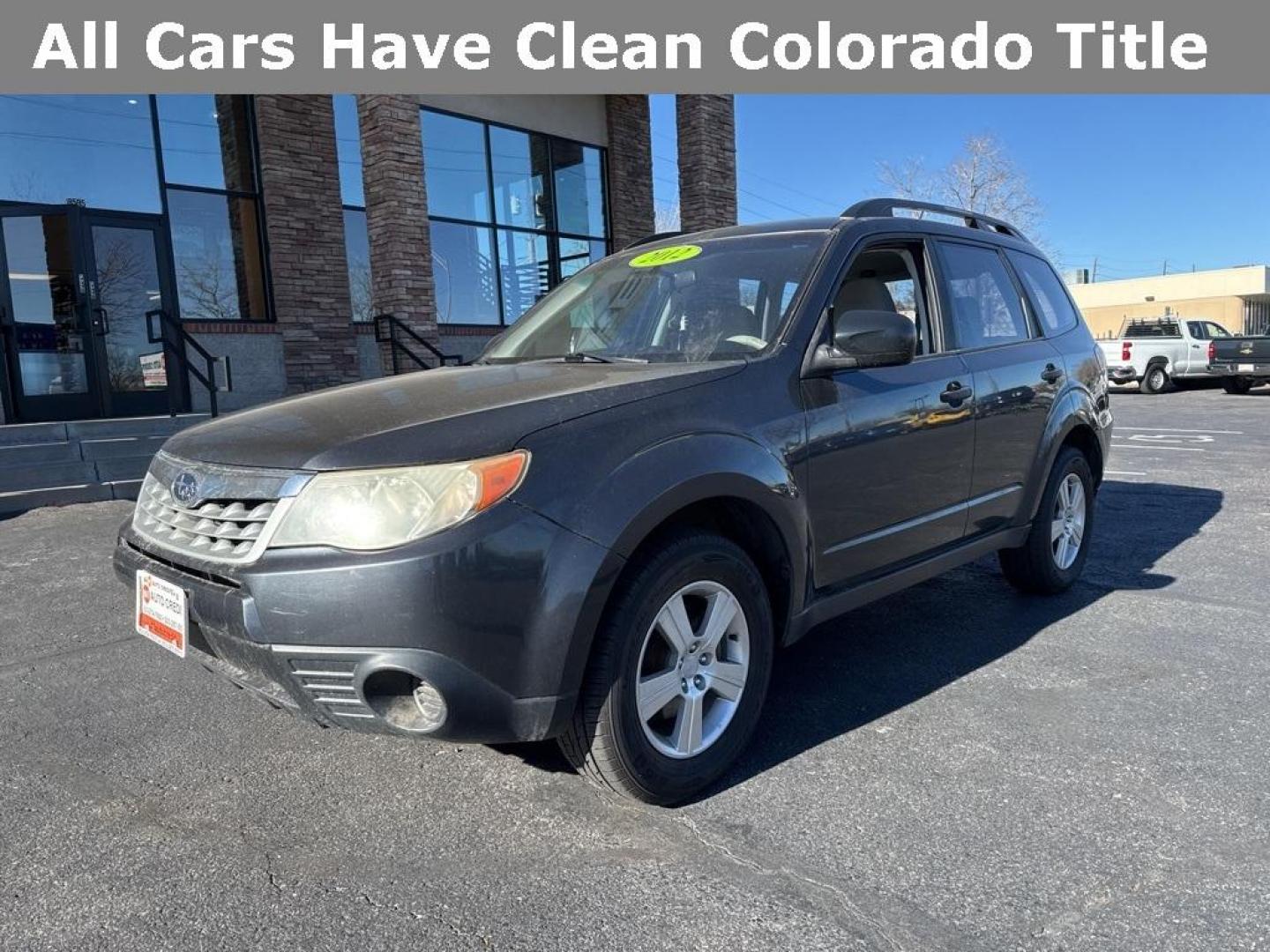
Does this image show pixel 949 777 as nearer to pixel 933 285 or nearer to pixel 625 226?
pixel 933 285

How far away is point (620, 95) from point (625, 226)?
234 cm

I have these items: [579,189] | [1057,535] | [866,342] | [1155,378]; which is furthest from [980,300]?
[1155,378]

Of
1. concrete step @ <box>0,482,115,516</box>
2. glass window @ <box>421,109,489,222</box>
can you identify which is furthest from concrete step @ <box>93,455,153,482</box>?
glass window @ <box>421,109,489,222</box>

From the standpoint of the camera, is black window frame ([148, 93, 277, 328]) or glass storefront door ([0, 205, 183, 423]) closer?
glass storefront door ([0, 205, 183, 423])

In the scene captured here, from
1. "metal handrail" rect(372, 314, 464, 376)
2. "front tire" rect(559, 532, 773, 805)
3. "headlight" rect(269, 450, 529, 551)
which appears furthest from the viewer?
"metal handrail" rect(372, 314, 464, 376)

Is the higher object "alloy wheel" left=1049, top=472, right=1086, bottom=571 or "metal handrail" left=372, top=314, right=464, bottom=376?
"metal handrail" left=372, top=314, right=464, bottom=376

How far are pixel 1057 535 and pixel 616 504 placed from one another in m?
3.23

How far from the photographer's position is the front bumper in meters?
2.22

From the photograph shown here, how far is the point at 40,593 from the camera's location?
17.2ft

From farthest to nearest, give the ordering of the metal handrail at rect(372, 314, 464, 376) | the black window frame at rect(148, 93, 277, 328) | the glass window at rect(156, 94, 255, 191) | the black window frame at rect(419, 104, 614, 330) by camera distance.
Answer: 1. the black window frame at rect(419, 104, 614, 330)
2. the metal handrail at rect(372, 314, 464, 376)
3. the glass window at rect(156, 94, 255, 191)
4. the black window frame at rect(148, 93, 277, 328)

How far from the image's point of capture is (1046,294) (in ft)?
16.1

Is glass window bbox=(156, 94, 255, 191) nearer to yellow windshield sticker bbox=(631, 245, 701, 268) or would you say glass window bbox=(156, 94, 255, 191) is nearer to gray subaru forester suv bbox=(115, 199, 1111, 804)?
gray subaru forester suv bbox=(115, 199, 1111, 804)

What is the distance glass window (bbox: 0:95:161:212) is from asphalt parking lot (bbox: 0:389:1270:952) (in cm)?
870

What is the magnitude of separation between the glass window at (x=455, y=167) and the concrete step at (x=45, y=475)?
7189mm
